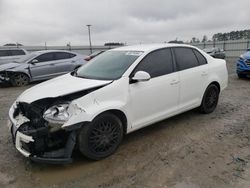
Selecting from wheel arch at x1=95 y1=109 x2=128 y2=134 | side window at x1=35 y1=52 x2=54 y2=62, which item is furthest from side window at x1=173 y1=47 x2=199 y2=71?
side window at x1=35 y1=52 x2=54 y2=62

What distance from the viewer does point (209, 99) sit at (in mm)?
5527

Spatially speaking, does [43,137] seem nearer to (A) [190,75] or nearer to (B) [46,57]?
(A) [190,75]

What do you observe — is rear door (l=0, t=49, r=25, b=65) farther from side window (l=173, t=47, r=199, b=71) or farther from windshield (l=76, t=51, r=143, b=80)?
side window (l=173, t=47, r=199, b=71)

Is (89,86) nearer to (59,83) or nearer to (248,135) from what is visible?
(59,83)

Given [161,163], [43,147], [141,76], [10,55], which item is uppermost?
[10,55]

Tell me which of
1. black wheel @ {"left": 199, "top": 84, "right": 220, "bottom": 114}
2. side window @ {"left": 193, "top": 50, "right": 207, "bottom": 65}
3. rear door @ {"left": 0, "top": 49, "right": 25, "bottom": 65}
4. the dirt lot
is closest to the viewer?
the dirt lot

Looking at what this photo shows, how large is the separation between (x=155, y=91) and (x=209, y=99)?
190cm

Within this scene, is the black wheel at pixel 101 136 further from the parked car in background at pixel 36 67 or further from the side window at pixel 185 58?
the parked car in background at pixel 36 67

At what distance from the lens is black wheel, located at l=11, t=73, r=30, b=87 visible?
10.4 m

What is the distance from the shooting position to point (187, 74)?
4824 mm

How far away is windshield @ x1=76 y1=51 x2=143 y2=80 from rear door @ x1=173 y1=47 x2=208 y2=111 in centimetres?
99

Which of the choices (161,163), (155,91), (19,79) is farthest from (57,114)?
(19,79)

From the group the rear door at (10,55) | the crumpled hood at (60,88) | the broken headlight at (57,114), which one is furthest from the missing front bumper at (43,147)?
the rear door at (10,55)

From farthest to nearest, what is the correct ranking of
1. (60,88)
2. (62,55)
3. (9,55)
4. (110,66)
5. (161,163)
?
1. (9,55)
2. (62,55)
3. (110,66)
4. (60,88)
5. (161,163)
